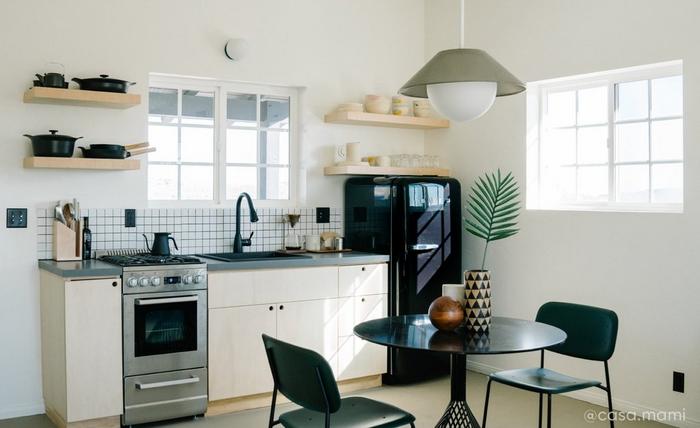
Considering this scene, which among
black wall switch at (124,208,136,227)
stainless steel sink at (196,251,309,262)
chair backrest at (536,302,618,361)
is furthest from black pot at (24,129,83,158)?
chair backrest at (536,302,618,361)

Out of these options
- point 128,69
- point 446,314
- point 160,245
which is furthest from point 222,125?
point 446,314

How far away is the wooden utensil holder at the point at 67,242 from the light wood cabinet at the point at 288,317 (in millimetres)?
811

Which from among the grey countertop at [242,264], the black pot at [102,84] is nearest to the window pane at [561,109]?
the grey countertop at [242,264]

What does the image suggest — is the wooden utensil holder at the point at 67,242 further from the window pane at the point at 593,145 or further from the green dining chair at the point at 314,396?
the window pane at the point at 593,145

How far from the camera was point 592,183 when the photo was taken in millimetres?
4664

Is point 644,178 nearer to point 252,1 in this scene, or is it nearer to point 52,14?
point 252,1

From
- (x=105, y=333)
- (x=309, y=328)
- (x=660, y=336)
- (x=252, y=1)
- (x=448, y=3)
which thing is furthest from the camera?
(x=448, y=3)

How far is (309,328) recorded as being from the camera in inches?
177

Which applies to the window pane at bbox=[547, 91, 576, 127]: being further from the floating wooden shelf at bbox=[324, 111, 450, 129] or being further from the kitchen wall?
Result: the floating wooden shelf at bbox=[324, 111, 450, 129]

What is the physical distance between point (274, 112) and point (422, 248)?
56.2 inches

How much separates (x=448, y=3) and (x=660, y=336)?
2901 mm

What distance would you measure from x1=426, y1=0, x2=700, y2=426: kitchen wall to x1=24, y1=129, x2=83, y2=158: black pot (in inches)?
111

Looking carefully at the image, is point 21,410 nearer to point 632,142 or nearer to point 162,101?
point 162,101

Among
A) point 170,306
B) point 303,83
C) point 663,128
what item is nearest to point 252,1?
point 303,83
